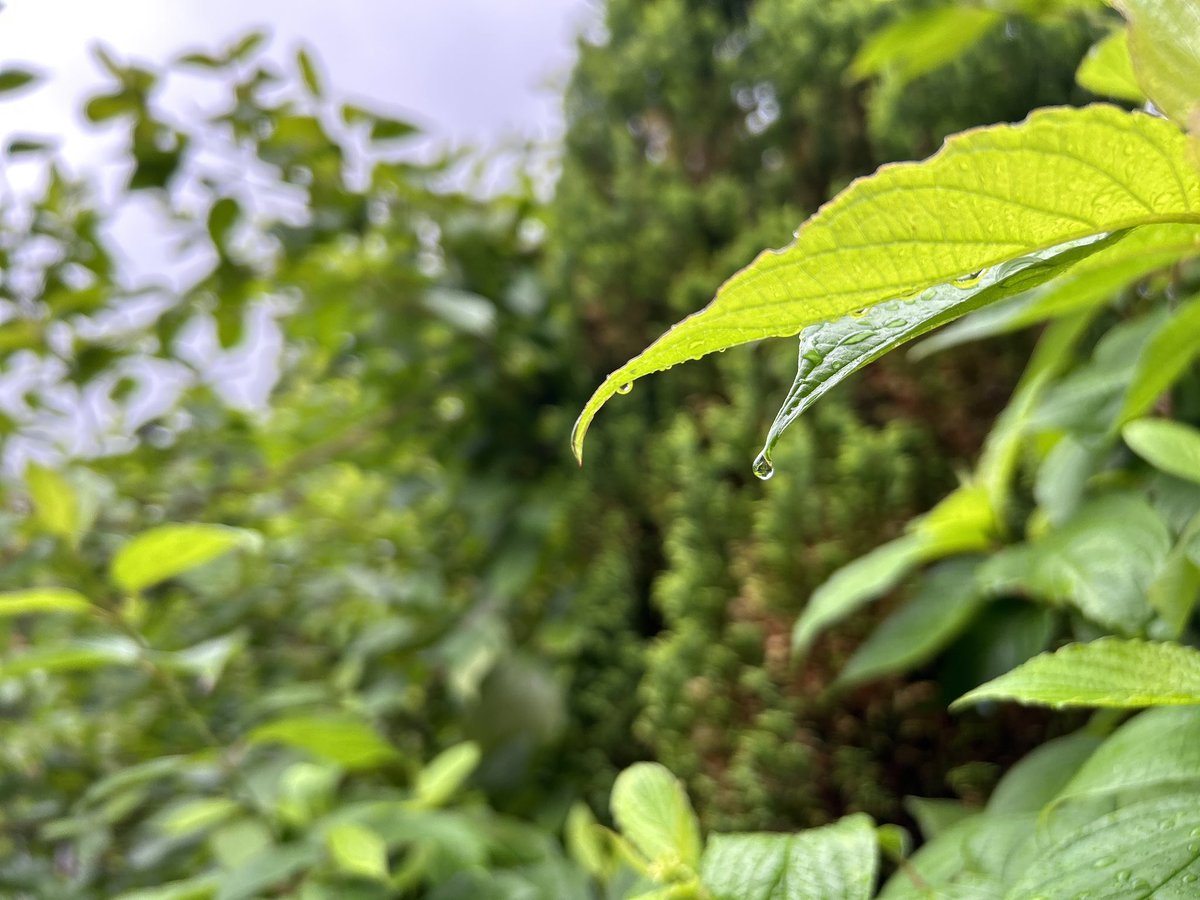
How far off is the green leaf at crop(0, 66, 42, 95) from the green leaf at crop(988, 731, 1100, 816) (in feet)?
5.09

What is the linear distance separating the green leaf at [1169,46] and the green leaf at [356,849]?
749 millimetres

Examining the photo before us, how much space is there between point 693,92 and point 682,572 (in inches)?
30.4

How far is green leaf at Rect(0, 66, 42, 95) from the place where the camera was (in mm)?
1351

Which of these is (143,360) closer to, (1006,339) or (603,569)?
(603,569)

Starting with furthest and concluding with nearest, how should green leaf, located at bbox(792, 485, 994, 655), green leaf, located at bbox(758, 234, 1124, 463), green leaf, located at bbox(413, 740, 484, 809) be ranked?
green leaf, located at bbox(413, 740, 484, 809) < green leaf, located at bbox(792, 485, 994, 655) < green leaf, located at bbox(758, 234, 1124, 463)

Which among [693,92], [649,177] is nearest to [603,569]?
[649,177]

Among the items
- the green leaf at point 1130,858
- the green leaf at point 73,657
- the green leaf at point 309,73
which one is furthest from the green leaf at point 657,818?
the green leaf at point 309,73

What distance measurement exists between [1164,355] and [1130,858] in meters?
0.28

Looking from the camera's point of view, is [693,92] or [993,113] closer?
[993,113]

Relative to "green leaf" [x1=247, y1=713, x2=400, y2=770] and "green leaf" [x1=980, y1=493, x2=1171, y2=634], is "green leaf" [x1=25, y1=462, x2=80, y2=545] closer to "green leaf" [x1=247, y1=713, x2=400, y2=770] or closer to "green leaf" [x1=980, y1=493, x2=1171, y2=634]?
"green leaf" [x1=247, y1=713, x2=400, y2=770]

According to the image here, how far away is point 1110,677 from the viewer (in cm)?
35

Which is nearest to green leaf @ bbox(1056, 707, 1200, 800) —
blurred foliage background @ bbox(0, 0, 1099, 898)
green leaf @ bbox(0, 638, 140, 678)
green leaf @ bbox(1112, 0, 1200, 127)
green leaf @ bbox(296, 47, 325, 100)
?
green leaf @ bbox(1112, 0, 1200, 127)

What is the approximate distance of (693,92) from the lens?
4.67ft

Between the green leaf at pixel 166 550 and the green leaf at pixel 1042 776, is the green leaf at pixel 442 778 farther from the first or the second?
the green leaf at pixel 1042 776
